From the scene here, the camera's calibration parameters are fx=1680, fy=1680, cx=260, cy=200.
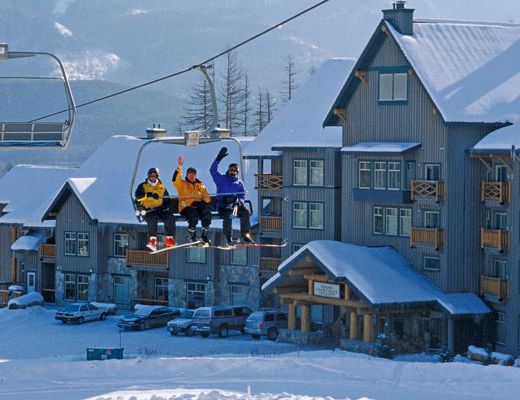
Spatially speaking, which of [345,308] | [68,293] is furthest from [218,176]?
[68,293]

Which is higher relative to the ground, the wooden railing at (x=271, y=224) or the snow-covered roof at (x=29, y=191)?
the snow-covered roof at (x=29, y=191)

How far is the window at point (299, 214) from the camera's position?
69188 mm

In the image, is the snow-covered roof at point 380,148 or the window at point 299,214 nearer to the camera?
the snow-covered roof at point 380,148

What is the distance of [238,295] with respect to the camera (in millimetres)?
73625

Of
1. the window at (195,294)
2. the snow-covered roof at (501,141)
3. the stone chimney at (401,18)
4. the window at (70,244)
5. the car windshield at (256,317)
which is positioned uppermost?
the stone chimney at (401,18)

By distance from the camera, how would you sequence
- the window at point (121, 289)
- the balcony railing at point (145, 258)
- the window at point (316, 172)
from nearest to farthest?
1. the window at point (316, 172)
2. the balcony railing at point (145, 258)
3. the window at point (121, 289)

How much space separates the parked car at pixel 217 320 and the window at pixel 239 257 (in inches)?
216

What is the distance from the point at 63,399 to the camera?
1676 inches

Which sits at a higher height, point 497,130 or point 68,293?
point 497,130

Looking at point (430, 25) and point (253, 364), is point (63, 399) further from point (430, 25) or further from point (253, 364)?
point (430, 25)

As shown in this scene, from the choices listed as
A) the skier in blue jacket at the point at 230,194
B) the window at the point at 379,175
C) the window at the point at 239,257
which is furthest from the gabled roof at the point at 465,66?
the skier in blue jacket at the point at 230,194

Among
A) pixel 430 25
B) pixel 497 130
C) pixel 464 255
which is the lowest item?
pixel 464 255

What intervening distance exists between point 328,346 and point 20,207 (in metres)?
25.6

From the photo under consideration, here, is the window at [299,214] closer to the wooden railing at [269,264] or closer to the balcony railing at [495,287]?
the wooden railing at [269,264]
